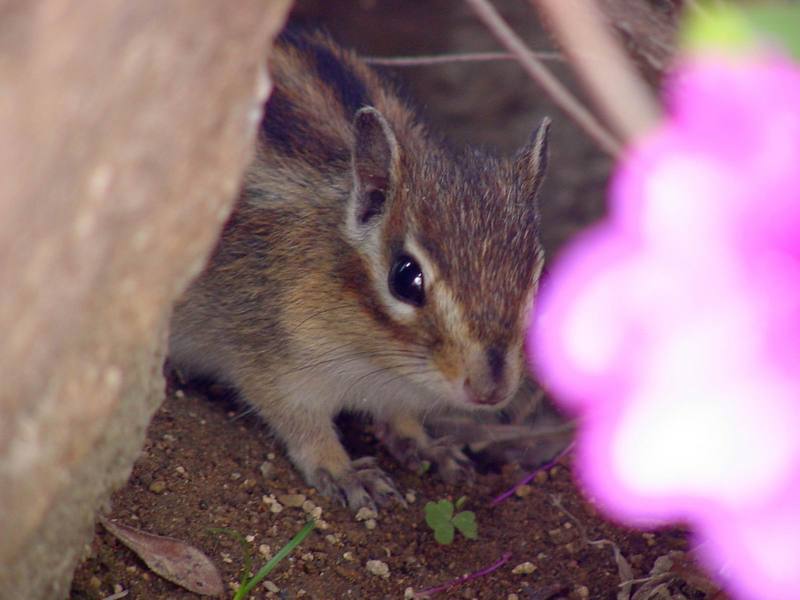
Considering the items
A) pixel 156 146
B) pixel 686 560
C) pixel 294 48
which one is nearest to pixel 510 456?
pixel 686 560

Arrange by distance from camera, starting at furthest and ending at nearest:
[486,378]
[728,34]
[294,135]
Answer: [294,135], [486,378], [728,34]

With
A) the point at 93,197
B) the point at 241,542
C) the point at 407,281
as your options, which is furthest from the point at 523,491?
the point at 93,197

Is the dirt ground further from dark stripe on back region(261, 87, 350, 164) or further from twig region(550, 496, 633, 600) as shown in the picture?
dark stripe on back region(261, 87, 350, 164)

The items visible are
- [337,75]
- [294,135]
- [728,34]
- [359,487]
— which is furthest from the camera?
[337,75]

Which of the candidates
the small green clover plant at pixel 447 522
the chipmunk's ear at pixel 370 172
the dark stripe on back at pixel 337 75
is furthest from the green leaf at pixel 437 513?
the dark stripe on back at pixel 337 75

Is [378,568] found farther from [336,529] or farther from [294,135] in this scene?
[294,135]

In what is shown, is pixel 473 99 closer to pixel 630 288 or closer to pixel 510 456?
pixel 510 456

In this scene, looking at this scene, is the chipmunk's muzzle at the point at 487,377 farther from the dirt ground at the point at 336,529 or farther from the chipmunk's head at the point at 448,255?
the dirt ground at the point at 336,529

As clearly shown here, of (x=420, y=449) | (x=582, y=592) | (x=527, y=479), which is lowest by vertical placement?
(x=420, y=449)
